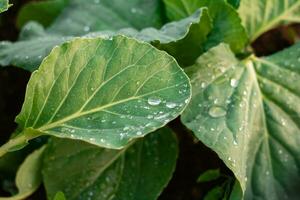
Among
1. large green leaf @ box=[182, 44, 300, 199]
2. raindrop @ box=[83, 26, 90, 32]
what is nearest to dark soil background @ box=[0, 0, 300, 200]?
large green leaf @ box=[182, 44, 300, 199]

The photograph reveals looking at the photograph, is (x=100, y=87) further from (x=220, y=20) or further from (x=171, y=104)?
(x=220, y=20)

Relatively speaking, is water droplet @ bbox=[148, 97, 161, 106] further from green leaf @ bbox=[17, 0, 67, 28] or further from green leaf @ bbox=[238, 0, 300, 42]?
green leaf @ bbox=[17, 0, 67, 28]

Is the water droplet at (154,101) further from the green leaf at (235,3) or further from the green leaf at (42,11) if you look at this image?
the green leaf at (42,11)

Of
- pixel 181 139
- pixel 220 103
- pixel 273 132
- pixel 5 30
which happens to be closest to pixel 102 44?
pixel 220 103

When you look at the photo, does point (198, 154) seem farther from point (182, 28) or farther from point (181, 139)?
point (182, 28)

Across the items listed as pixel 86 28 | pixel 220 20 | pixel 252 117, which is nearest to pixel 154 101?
pixel 252 117

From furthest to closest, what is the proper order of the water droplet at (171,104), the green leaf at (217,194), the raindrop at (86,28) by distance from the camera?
the raindrop at (86,28)
the green leaf at (217,194)
the water droplet at (171,104)

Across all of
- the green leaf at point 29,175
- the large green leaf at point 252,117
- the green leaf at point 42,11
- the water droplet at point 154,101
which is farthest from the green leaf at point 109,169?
the green leaf at point 42,11
